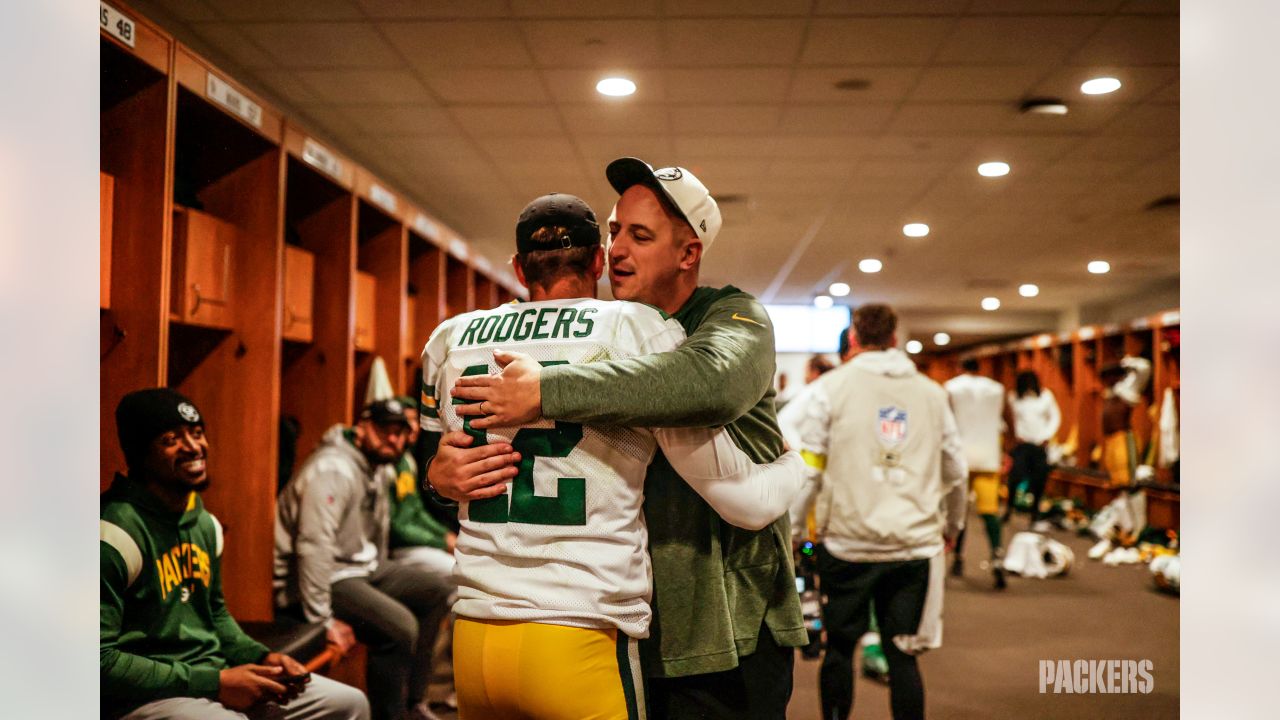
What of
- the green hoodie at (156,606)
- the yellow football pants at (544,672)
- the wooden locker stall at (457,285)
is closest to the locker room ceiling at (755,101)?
the wooden locker stall at (457,285)

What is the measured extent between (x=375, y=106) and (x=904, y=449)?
2.60 meters

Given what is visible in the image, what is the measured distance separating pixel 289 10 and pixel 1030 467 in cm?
757

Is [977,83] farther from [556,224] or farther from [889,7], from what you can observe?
[556,224]

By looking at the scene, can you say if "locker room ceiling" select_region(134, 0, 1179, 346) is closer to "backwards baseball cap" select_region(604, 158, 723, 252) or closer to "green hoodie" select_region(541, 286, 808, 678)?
"backwards baseball cap" select_region(604, 158, 723, 252)

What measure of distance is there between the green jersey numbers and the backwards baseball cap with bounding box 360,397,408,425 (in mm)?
2265

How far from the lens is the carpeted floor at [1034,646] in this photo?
11.2 ft

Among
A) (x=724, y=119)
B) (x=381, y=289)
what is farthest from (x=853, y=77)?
(x=381, y=289)

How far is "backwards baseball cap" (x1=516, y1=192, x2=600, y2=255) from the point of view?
4.62ft

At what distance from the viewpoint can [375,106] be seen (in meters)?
3.98

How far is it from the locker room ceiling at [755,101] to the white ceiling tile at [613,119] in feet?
0.04

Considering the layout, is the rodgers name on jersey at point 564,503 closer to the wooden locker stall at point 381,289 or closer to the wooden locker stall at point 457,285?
the wooden locker stall at point 381,289

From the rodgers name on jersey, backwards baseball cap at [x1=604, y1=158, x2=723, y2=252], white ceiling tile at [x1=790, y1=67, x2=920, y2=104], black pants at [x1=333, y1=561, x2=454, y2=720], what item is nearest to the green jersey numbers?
the rodgers name on jersey

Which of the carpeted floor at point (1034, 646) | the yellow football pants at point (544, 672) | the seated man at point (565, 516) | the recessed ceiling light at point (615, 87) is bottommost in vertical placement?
the carpeted floor at point (1034, 646)

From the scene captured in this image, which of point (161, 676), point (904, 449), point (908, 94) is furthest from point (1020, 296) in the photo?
point (161, 676)
